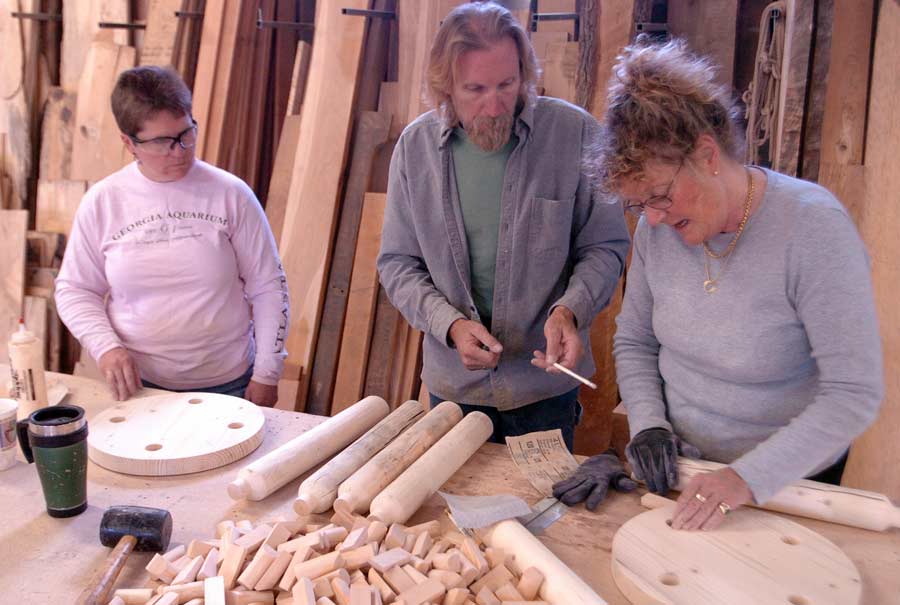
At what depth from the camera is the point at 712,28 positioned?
343 cm

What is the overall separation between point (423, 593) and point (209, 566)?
1.45ft

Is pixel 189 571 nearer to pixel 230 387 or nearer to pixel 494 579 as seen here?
pixel 494 579

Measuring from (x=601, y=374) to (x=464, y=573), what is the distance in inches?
88.9

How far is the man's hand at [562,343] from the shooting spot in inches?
82.5

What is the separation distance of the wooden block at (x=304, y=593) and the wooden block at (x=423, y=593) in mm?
160

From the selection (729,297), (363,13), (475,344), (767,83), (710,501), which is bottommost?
(710,501)

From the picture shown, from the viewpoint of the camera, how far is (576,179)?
→ 235 cm

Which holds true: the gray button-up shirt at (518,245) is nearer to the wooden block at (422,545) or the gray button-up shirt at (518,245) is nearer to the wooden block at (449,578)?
the wooden block at (422,545)

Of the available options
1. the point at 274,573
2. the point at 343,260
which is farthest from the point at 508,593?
the point at 343,260

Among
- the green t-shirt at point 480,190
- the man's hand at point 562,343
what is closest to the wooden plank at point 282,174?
the green t-shirt at point 480,190

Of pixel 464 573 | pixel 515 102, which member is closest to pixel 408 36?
pixel 515 102

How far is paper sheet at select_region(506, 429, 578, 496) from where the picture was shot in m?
1.87

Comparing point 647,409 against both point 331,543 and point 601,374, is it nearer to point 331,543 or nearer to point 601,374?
point 331,543

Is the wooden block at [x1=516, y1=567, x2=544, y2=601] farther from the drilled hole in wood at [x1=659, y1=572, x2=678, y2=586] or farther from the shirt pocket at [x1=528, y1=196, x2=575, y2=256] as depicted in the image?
the shirt pocket at [x1=528, y1=196, x2=575, y2=256]
